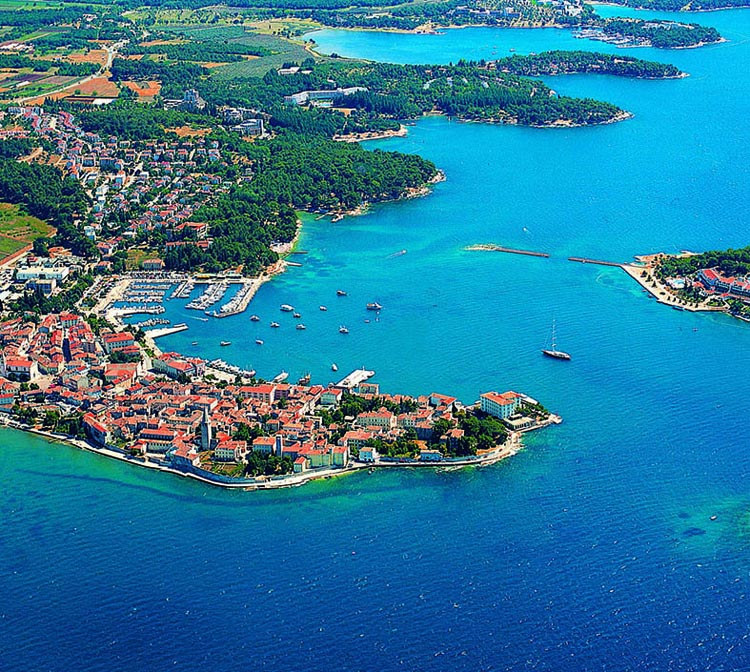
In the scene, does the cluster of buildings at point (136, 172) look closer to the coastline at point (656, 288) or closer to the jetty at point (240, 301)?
the jetty at point (240, 301)

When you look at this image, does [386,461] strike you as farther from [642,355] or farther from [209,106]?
[209,106]

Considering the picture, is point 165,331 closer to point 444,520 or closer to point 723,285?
point 444,520

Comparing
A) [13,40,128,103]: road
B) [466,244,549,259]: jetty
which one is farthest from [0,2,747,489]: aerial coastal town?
[466,244,549,259]: jetty

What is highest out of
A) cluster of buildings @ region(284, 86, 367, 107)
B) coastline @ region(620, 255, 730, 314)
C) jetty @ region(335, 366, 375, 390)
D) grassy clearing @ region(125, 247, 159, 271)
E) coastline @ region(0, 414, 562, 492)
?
cluster of buildings @ region(284, 86, 367, 107)

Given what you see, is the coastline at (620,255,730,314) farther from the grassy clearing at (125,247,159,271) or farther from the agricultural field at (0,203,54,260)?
the agricultural field at (0,203,54,260)

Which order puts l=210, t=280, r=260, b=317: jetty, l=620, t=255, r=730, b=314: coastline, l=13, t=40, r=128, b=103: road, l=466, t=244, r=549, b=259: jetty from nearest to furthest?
l=210, t=280, r=260, b=317: jetty
l=620, t=255, r=730, b=314: coastline
l=466, t=244, r=549, b=259: jetty
l=13, t=40, r=128, b=103: road

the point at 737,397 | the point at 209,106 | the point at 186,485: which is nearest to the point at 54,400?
the point at 186,485

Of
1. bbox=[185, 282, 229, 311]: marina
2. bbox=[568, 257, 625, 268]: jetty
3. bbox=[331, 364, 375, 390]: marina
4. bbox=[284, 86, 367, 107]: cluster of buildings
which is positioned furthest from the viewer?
bbox=[284, 86, 367, 107]: cluster of buildings
